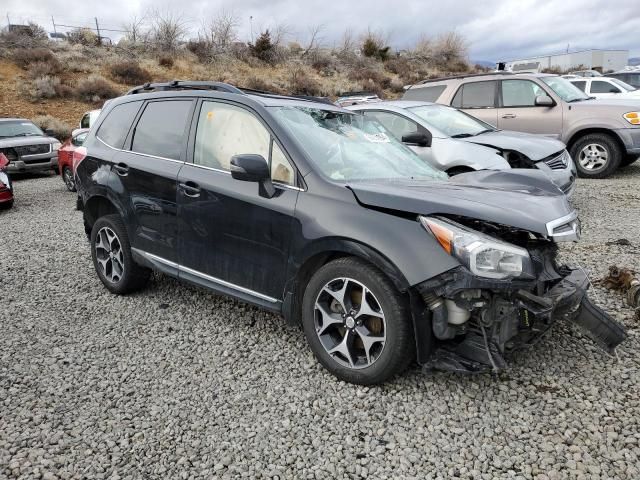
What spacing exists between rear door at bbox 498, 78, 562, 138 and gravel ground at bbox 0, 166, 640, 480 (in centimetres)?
621

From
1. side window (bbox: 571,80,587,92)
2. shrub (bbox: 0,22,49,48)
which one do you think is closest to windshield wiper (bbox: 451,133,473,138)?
side window (bbox: 571,80,587,92)

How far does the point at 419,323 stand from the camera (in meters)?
2.70

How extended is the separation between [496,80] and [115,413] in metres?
9.43

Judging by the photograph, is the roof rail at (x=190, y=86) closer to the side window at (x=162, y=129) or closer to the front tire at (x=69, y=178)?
the side window at (x=162, y=129)

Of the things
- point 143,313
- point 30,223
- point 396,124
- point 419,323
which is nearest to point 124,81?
point 30,223

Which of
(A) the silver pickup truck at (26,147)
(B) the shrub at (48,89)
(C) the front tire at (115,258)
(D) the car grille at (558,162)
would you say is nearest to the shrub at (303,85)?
(B) the shrub at (48,89)

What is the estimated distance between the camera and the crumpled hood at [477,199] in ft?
8.84

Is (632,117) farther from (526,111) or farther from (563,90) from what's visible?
(526,111)

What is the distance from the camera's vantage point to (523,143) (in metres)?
6.98

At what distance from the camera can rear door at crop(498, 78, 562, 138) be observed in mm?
9492

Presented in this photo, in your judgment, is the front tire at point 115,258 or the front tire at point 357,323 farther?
the front tire at point 115,258

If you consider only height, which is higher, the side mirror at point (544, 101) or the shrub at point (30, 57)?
the shrub at point (30, 57)

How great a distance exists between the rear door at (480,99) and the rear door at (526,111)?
0.44ft

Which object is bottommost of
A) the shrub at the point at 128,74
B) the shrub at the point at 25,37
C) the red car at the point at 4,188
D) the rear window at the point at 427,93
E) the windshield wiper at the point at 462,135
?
the red car at the point at 4,188
